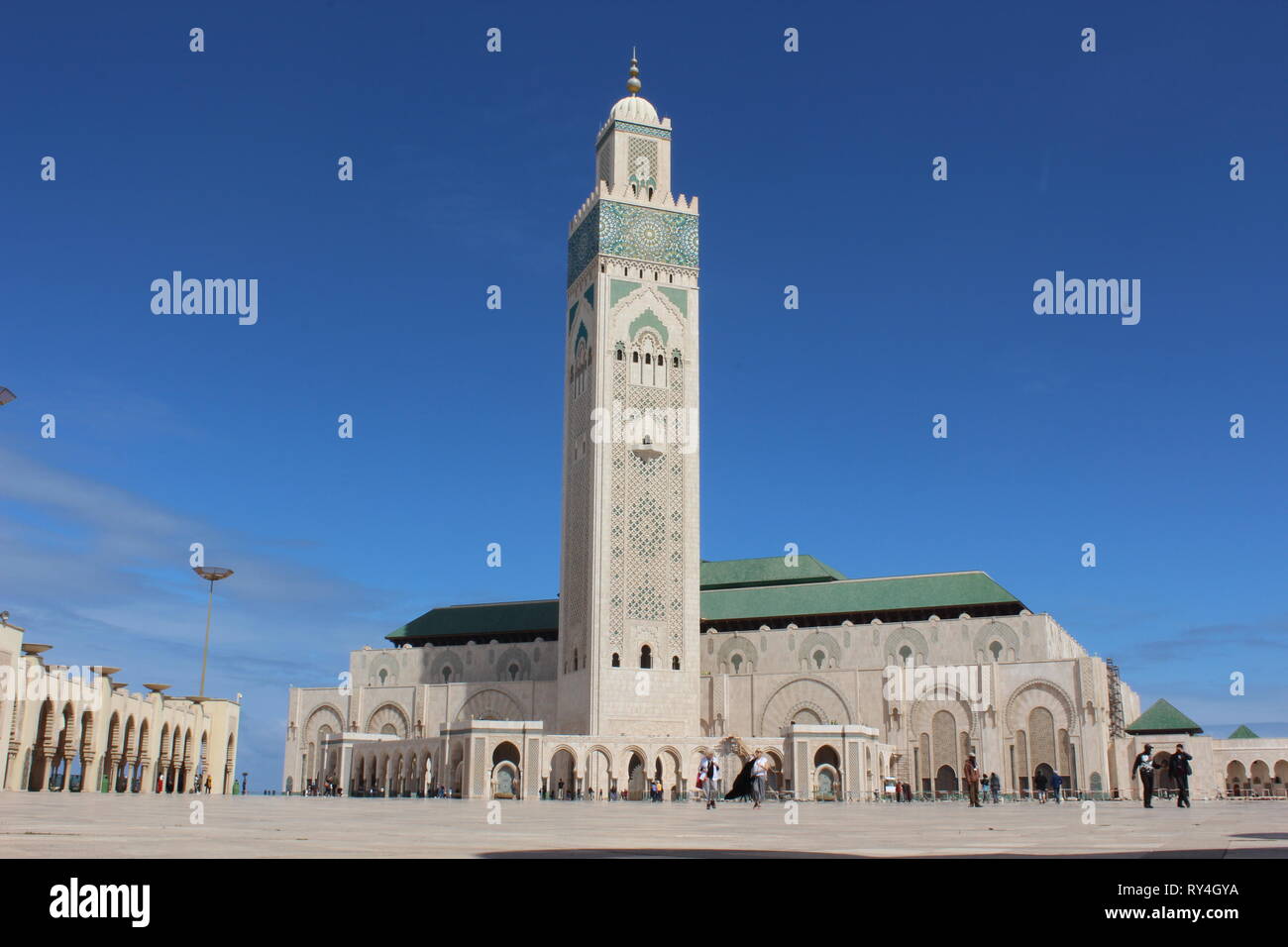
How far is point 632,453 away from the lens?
4831cm

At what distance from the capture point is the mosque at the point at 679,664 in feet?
145

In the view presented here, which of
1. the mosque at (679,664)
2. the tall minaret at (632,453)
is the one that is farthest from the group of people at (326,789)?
the tall minaret at (632,453)

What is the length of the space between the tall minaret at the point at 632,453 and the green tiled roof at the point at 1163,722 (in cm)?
2252

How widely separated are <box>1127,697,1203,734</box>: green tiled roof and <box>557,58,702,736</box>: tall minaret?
22523 mm

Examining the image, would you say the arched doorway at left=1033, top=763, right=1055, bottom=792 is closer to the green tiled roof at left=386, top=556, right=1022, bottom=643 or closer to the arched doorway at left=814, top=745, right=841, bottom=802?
the green tiled roof at left=386, top=556, right=1022, bottom=643

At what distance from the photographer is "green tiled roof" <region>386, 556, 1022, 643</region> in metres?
52.5

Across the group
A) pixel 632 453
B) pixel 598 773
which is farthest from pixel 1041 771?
pixel 632 453

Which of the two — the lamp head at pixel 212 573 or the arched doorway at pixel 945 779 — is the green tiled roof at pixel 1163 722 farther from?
the lamp head at pixel 212 573

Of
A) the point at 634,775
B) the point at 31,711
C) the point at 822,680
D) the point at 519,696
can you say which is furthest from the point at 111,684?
the point at 822,680

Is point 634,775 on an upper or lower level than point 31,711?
lower
